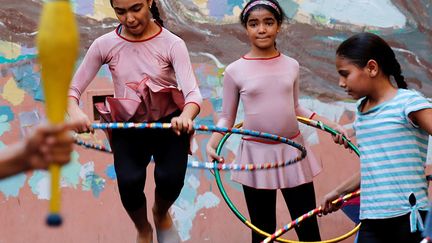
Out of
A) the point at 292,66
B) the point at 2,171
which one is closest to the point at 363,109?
the point at 292,66

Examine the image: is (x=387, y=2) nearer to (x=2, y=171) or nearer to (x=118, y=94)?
(x=118, y=94)

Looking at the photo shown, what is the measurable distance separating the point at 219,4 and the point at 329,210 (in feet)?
8.74

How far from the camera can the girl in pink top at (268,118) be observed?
601cm

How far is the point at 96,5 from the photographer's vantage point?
7.18 meters

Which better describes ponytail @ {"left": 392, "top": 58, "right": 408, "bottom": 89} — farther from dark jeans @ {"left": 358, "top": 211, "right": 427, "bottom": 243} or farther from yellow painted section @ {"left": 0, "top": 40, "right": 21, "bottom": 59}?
yellow painted section @ {"left": 0, "top": 40, "right": 21, "bottom": 59}

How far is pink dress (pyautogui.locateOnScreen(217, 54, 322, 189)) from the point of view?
6004 millimetres

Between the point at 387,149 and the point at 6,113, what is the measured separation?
3434 millimetres

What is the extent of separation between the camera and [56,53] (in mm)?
2424

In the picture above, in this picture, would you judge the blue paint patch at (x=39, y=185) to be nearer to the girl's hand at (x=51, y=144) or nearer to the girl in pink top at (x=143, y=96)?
the girl in pink top at (x=143, y=96)

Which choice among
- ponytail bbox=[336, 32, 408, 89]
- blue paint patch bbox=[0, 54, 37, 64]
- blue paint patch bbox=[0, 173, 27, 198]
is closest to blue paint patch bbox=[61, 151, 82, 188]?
blue paint patch bbox=[0, 173, 27, 198]

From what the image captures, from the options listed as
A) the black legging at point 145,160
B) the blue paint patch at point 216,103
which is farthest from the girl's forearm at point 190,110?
the blue paint patch at point 216,103

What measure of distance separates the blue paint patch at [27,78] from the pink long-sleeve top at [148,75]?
1.50 metres

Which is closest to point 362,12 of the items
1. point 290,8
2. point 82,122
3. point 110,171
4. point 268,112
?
point 290,8

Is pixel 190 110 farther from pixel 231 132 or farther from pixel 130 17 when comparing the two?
pixel 130 17
